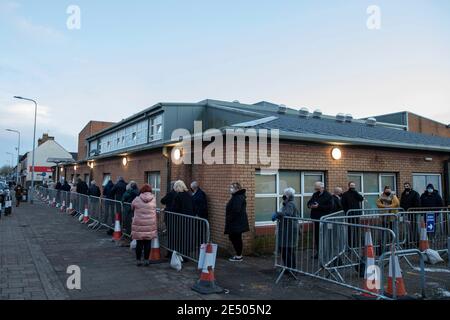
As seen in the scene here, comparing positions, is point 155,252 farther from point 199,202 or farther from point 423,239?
point 423,239

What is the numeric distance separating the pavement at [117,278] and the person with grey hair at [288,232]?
1.26 feet

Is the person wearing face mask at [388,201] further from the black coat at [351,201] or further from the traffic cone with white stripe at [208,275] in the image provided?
the traffic cone with white stripe at [208,275]

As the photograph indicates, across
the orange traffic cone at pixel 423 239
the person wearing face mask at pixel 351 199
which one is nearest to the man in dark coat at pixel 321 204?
the person wearing face mask at pixel 351 199

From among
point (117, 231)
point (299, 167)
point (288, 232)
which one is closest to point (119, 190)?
point (117, 231)

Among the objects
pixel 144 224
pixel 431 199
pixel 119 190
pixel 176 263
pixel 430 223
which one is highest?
pixel 119 190

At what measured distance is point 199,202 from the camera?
952 centimetres

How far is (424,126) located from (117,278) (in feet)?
111

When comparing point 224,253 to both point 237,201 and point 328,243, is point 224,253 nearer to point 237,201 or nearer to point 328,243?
point 237,201

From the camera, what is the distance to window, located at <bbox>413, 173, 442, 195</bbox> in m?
12.7

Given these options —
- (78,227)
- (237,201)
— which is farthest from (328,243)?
(78,227)

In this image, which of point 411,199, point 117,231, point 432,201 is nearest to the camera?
point 117,231

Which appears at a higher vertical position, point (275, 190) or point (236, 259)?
point (275, 190)
